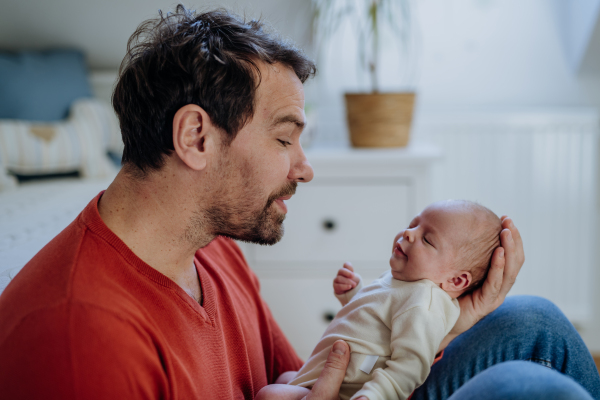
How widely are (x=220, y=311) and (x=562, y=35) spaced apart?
1857 millimetres

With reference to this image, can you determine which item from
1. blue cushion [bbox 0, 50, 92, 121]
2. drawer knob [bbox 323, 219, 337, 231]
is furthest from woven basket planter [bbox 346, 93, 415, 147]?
blue cushion [bbox 0, 50, 92, 121]

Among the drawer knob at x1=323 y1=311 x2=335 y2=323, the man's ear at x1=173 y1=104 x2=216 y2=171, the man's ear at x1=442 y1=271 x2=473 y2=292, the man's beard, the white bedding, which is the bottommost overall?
the drawer knob at x1=323 y1=311 x2=335 y2=323

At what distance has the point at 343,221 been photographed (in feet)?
5.52

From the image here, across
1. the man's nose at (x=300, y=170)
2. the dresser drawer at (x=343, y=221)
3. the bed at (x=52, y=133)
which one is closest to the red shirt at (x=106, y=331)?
the man's nose at (x=300, y=170)

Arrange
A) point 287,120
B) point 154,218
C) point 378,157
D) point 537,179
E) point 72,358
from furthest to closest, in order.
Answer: point 537,179, point 378,157, point 287,120, point 154,218, point 72,358

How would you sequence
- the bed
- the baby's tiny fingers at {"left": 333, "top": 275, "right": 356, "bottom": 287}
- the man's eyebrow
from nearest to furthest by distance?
the man's eyebrow, the baby's tiny fingers at {"left": 333, "top": 275, "right": 356, "bottom": 287}, the bed

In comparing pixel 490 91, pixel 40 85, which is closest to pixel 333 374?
pixel 40 85

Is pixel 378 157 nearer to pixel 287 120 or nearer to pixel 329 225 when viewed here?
pixel 329 225

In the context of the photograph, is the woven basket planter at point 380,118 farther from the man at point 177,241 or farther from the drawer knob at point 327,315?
the man at point 177,241

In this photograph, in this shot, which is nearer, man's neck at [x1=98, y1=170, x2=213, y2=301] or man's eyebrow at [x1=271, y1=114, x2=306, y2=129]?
man's neck at [x1=98, y1=170, x2=213, y2=301]

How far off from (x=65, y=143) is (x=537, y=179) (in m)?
1.75

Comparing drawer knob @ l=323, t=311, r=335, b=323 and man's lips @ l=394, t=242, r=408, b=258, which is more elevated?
man's lips @ l=394, t=242, r=408, b=258

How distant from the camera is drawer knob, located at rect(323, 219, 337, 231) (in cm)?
168

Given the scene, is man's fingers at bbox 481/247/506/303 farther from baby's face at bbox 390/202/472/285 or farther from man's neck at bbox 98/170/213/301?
man's neck at bbox 98/170/213/301
